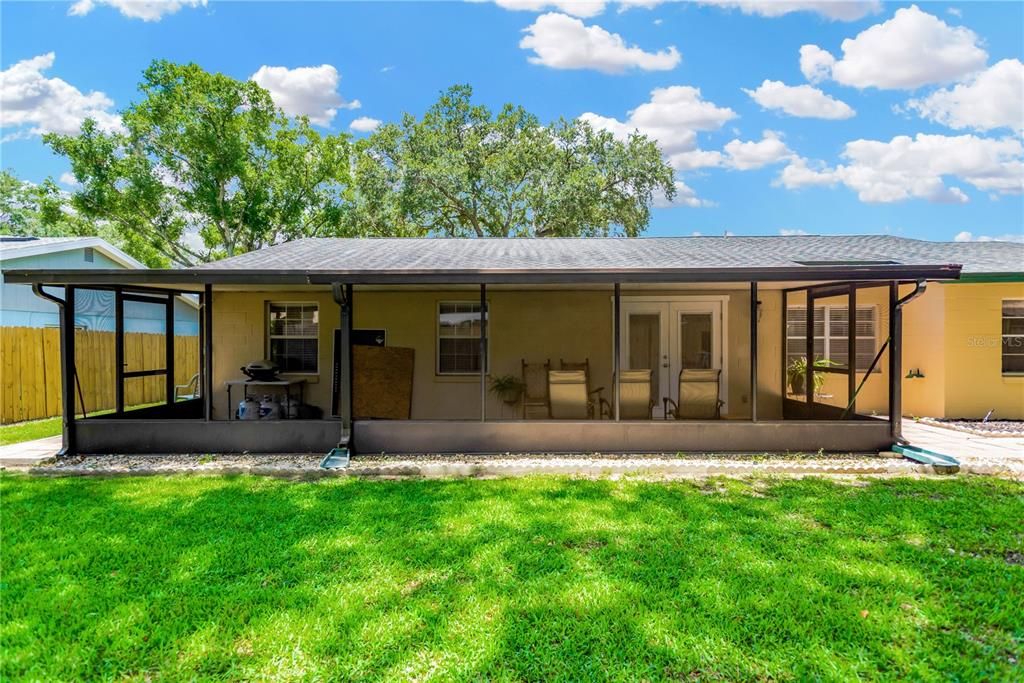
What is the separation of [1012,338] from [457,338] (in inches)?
382

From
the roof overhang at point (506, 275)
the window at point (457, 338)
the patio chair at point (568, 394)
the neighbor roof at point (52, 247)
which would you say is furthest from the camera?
the neighbor roof at point (52, 247)

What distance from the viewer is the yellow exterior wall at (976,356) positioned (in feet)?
30.6

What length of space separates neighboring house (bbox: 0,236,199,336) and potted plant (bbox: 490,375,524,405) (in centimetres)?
766

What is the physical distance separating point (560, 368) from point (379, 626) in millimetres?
6802

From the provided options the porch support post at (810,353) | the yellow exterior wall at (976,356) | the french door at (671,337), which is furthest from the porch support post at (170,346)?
the yellow exterior wall at (976,356)

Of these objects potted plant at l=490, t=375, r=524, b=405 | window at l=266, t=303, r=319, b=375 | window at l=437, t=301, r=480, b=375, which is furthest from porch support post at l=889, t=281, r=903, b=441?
window at l=266, t=303, r=319, b=375

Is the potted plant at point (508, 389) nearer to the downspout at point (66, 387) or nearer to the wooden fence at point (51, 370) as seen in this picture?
the downspout at point (66, 387)

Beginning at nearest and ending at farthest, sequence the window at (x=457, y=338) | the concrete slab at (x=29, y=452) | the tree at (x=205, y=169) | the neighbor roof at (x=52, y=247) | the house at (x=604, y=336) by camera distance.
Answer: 1. the concrete slab at (x=29, y=452)
2. the house at (x=604, y=336)
3. the window at (x=457, y=338)
4. the neighbor roof at (x=52, y=247)
5. the tree at (x=205, y=169)

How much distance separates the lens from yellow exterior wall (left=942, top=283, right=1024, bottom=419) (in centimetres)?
931

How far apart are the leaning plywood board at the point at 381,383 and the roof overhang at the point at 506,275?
238cm

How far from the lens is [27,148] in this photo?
20500mm

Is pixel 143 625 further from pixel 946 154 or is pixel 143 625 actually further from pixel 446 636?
pixel 946 154

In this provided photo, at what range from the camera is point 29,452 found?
6902 mm

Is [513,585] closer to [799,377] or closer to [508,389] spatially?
[508,389]
